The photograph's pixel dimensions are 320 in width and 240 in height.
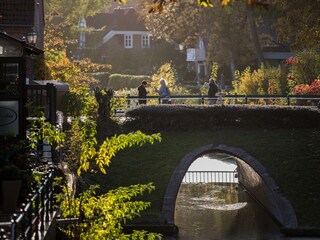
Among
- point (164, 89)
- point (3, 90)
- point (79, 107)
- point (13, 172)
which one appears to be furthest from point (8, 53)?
point (164, 89)

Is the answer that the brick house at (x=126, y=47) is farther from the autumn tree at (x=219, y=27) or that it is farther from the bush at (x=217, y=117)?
the bush at (x=217, y=117)

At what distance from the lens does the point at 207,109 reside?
29250 millimetres

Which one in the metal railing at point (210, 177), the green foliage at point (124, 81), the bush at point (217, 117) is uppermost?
the green foliage at point (124, 81)

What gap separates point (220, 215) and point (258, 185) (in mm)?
2097

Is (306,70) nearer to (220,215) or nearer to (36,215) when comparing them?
(220,215)

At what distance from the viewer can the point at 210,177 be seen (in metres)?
38.2

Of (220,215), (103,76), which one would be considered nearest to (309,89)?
(220,215)

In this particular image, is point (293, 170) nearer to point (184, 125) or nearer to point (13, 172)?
point (184, 125)

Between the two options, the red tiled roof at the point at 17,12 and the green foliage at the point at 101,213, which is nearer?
the green foliage at the point at 101,213

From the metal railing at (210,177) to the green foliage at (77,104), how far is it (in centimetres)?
1051

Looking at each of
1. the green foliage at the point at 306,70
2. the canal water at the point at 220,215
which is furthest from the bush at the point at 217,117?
the green foliage at the point at 306,70

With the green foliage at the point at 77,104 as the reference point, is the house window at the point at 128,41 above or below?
above

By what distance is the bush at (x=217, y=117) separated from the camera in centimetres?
2872

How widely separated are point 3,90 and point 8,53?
77cm
